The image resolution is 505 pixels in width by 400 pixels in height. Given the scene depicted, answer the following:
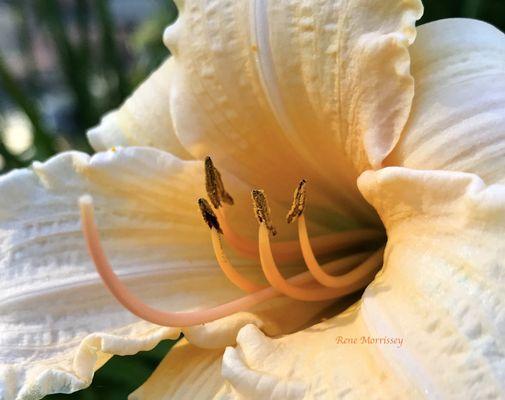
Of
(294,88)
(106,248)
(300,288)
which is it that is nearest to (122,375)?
(106,248)

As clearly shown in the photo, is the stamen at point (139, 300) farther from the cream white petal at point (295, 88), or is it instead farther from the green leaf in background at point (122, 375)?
the green leaf in background at point (122, 375)

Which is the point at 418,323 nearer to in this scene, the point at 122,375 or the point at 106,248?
the point at 106,248

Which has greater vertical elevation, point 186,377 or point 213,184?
point 213,184

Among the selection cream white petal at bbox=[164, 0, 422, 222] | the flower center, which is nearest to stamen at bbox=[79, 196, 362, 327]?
the flower center

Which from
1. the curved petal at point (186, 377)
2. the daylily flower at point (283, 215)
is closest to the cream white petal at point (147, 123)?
the daylily flower at point (283, 215)

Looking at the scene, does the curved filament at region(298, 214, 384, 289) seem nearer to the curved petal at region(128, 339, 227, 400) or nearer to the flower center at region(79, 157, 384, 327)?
the flower center at region(79, 157, 384, 327)

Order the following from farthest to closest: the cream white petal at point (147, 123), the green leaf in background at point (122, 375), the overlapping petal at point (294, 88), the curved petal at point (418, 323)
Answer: the green leaf in background at point (122, 375)
the cream white petal at point (147, 123)
the overlapping petal at point (294, 88)
the curved petal at point (418, 323)
